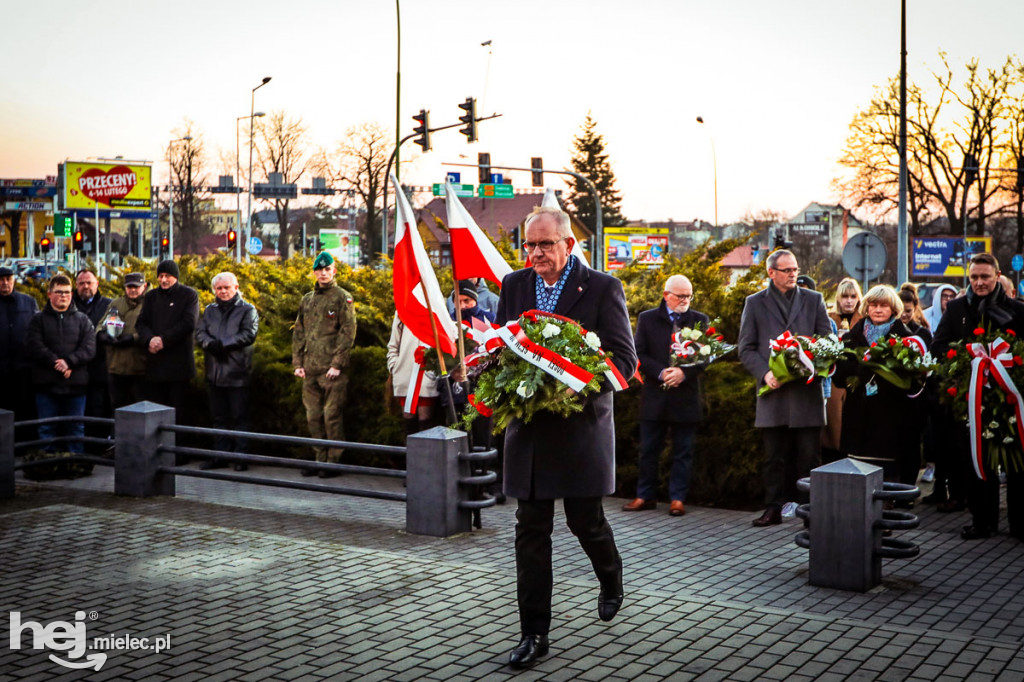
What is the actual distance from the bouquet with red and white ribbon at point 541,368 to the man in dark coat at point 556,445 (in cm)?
13

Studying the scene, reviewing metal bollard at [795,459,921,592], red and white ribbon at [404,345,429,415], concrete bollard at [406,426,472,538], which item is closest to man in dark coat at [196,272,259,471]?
red and white ribbon at [404,345,429,415]

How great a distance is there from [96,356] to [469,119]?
16.3m

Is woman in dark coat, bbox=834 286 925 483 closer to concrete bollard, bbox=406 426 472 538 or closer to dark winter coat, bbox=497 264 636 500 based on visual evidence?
concrete bollard, bbox=406 426 472 538

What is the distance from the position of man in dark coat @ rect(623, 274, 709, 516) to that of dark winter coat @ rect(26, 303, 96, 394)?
19.2 ft

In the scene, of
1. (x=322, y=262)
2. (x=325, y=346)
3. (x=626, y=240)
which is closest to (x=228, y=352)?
(x=325, y=346)

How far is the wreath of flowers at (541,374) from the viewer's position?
516 centimetres

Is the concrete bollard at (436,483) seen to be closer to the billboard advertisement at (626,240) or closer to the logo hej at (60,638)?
the logo hej at (60,638)

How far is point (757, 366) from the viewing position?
29.1 ft

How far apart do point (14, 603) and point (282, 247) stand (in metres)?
Result: 78.3

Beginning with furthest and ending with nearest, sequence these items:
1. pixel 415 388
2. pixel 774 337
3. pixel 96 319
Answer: pixel 96 319 → pixel 415 388 → pixel 774 337

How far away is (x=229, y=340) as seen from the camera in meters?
11.5

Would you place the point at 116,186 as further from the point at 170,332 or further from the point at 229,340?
the point at 229,340

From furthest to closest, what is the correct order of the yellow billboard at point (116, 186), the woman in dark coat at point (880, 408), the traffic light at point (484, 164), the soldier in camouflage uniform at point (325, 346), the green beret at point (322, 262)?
1. the yellow billboard at point (116, 186)
2. the traffic light at point (484, 164)
3. the soldier in camouflage uniform at point (325, 346)
4. the green beret at point (322, 262)
5. the woman in dark coat at point (880, 408)

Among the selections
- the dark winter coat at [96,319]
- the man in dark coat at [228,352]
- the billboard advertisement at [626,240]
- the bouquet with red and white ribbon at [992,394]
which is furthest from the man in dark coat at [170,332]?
the billboard advertisement at [626,240]
